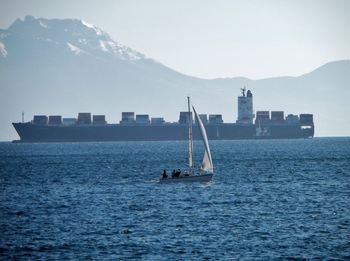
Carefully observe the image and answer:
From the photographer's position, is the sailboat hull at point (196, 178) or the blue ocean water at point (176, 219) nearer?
the blue ocean water at point (176, 219)

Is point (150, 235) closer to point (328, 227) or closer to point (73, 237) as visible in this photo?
point (73, 237)

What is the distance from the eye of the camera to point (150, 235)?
155 feet

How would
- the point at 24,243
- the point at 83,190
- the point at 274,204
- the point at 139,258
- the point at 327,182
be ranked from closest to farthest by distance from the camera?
the point at 139,258, the point at 24,243, the point at 274,204, the point at 83,190, the point at 327,182

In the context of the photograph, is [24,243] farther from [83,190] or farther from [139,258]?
[83,190]

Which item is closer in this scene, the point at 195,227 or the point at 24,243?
the point at 24,243

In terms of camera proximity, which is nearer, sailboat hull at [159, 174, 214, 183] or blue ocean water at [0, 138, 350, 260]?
blue ocean water at [0, 138, 350, 260]

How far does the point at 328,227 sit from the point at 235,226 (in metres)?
5.29

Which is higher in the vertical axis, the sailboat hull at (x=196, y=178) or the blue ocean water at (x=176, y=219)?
the sailboat hull at (x=196, y=178)

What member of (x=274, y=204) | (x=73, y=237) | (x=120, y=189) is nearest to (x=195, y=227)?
(x=73, y=237)

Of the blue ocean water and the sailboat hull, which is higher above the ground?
the sailboat hull

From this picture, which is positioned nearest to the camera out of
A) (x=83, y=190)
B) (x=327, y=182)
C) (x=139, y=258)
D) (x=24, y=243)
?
(x=139, y=258)

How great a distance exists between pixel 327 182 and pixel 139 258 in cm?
4363

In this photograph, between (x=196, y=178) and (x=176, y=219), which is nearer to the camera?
(x=176, y=219)

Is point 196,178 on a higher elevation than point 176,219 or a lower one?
higher
